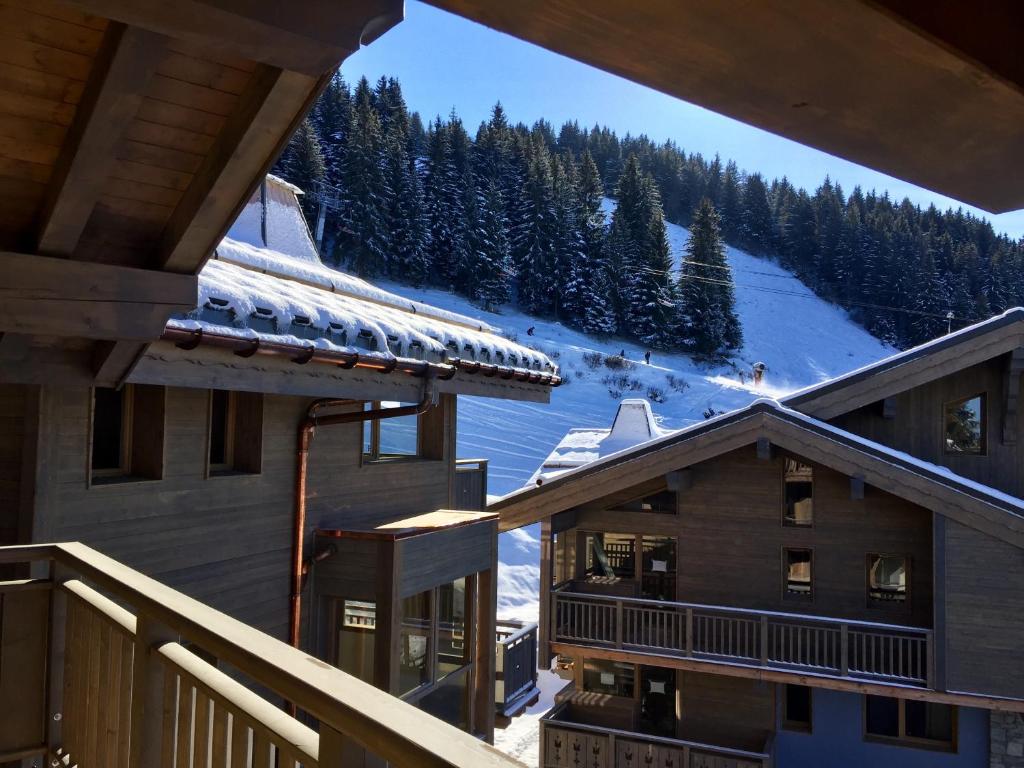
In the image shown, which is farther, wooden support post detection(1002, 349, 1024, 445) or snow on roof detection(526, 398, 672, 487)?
snow on roof detection(526, 398, 672, 487)

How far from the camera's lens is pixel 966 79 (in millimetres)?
904

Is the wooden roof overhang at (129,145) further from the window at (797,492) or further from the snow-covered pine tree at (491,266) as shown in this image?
the snow-covered pine tree at (491,266)

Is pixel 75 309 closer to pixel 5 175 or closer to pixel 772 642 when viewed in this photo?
pixel 5 175

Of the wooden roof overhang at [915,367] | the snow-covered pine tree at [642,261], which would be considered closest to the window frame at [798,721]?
the wooden roof overhang at [915,367]

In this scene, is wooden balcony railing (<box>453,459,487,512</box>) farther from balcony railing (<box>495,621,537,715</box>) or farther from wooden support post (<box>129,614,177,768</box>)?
wooden support post (<box>129,614,177,768</box>)

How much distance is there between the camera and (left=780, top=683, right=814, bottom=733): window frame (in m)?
13.5

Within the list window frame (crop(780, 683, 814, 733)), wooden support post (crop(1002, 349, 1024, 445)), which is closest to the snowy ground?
window frame (crop(780, 683, 814, 733))

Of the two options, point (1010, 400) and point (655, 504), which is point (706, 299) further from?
point (655, 504)

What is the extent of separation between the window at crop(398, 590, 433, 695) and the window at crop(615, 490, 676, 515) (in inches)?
264

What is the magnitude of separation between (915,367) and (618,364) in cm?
3497

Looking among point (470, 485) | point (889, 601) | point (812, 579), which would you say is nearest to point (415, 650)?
point (470, 485)

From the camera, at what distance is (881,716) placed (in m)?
13.3

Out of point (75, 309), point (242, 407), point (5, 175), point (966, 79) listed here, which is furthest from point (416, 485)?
point (966, 79)

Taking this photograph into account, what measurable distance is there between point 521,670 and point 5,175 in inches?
428
